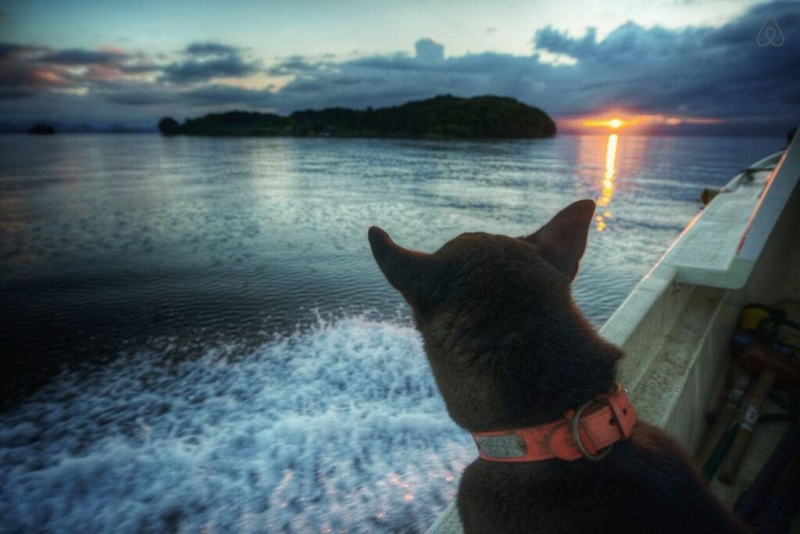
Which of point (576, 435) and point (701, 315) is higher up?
point (576, 435)

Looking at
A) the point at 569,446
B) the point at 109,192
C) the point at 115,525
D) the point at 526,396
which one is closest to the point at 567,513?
the point at 569,446

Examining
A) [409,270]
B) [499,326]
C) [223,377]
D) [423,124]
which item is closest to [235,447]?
[223,377]

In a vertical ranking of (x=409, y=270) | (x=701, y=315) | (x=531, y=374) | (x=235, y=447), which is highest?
(x=409, y=270)

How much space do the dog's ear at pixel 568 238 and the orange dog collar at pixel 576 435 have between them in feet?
1.86

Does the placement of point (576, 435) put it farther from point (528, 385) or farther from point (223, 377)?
point (223, 377)

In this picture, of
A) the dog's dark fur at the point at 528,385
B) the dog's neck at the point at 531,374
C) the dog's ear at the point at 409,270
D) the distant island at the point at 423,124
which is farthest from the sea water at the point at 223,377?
the distant island at the point at 423,124

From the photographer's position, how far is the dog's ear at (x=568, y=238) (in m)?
1.77

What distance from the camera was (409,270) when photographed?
1628 mm

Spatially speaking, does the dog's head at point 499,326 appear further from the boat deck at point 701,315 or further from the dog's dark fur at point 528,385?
the boat deck at point 701,315

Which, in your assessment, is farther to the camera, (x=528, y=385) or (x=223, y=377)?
(x=223, y=377)

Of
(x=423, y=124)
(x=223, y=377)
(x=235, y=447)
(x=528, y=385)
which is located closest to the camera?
(x=528, y=385)

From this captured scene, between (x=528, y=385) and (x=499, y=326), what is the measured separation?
0.72 feet

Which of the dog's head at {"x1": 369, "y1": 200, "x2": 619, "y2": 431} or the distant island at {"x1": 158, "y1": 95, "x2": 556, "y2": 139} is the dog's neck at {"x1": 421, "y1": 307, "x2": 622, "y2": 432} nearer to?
the dog's head at {"x1": 369, "y1": 200, "x2": 619, "y2": 431}

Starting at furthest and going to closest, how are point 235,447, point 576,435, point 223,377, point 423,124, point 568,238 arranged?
point 423,124 → point 223,377 → point 235,447 → point 568,238 → point 576,435
